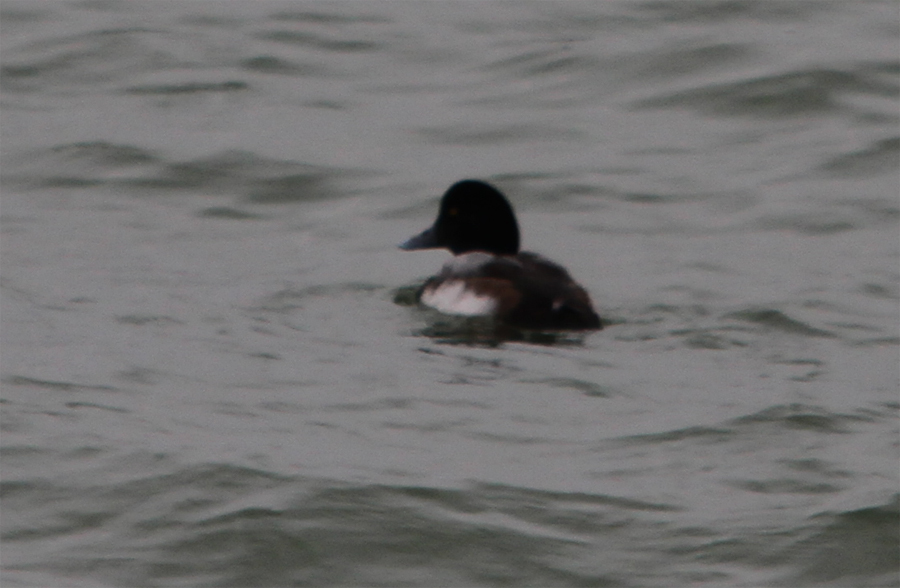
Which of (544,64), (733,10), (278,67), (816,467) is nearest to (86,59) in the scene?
(278,67)

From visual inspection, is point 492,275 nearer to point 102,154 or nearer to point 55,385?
point 55,385

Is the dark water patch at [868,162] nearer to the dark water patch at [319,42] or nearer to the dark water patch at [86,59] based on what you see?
the dark water patch at [319,42]

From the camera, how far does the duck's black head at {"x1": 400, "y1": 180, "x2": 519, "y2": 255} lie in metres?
10.6

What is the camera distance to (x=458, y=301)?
993 centimetres

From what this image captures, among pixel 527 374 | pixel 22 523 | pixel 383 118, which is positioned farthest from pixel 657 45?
pixel 22 523

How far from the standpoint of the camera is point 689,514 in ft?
22.2

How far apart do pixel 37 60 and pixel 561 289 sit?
Answer: 8.25 metres

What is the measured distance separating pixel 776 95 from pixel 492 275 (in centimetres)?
603

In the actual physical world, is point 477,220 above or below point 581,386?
above

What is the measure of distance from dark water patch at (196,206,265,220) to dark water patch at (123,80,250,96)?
293 cm

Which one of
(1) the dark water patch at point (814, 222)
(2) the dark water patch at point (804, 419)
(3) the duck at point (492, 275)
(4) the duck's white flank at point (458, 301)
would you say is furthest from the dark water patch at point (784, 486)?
(1) the dark water patch at point (814, 222)

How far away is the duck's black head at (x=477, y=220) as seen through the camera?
1061 cm

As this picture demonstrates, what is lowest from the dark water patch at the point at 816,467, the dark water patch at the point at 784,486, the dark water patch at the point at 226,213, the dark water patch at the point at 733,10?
the dark water patch at the point at 226,213

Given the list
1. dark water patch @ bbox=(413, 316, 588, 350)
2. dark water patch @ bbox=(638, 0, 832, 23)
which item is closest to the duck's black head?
dark water patch @ bbox=(413, 316, 588, 350)
